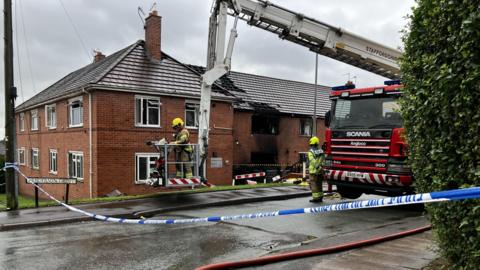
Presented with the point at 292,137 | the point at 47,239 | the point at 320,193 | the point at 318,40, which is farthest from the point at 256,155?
the point at 47,239

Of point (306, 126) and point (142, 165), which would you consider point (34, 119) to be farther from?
point (306, 126)

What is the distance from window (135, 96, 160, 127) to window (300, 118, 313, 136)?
12.3 meters

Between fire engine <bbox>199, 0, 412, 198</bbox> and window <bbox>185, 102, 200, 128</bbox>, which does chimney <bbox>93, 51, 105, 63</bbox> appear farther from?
fire engine <bbox>199, 0, 412, 198</bbox>

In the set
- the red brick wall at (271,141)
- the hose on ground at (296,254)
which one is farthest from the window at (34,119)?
the hose on ground at (296,254)

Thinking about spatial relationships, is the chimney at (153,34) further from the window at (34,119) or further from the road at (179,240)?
the road at (179,240)

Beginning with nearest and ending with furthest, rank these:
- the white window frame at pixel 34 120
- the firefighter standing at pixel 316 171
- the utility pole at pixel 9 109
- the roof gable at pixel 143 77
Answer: the utility pole at pixel 9 109
the firefighter standing at pixel 316 171
the roof gable at pixel 143 77
the white window frame at pixel 34 120

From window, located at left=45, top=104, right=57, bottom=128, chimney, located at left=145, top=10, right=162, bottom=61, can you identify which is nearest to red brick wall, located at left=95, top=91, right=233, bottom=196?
chimney, located at left=145, top=10, right=162, bottom=61

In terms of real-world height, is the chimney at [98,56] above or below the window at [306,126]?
above

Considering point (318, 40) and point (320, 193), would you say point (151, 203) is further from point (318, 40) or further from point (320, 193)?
point (318, 40)

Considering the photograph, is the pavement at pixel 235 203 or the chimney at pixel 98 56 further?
the chimney at pixel 98 56

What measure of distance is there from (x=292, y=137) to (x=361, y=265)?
76.7ft

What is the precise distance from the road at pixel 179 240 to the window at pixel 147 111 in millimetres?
10240

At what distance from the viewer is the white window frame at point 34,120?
2556 centimetres

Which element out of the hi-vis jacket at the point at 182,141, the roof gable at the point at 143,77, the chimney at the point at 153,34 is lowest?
the hi-vis jacket at the point at 182,141
